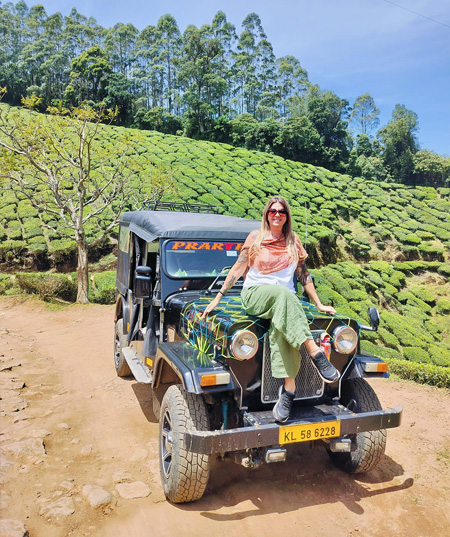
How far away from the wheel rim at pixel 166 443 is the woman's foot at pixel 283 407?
911 mm

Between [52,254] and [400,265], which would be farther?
[400,265]

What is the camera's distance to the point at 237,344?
3.17 metres

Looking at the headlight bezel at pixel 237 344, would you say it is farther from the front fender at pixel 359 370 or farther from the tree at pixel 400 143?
the tree at pixel 400 143

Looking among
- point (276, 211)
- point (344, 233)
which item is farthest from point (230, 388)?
point (344, 233)

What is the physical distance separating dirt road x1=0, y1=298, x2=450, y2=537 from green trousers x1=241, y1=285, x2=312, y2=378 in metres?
1.18

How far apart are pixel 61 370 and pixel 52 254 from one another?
12.5m

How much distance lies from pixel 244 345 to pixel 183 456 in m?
0.96

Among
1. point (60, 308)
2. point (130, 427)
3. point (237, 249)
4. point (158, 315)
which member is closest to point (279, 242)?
point (237, 249)

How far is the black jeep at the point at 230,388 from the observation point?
10.4 ft

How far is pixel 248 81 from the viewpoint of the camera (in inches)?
2645

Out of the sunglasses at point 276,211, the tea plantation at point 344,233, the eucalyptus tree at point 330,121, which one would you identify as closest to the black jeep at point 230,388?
the sunglasses at point 276,211

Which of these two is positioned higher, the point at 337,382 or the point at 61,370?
the point at 337,382

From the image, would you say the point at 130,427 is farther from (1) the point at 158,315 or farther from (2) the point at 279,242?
(2) the point at 279,242

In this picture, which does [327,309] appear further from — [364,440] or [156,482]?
[156,482]
